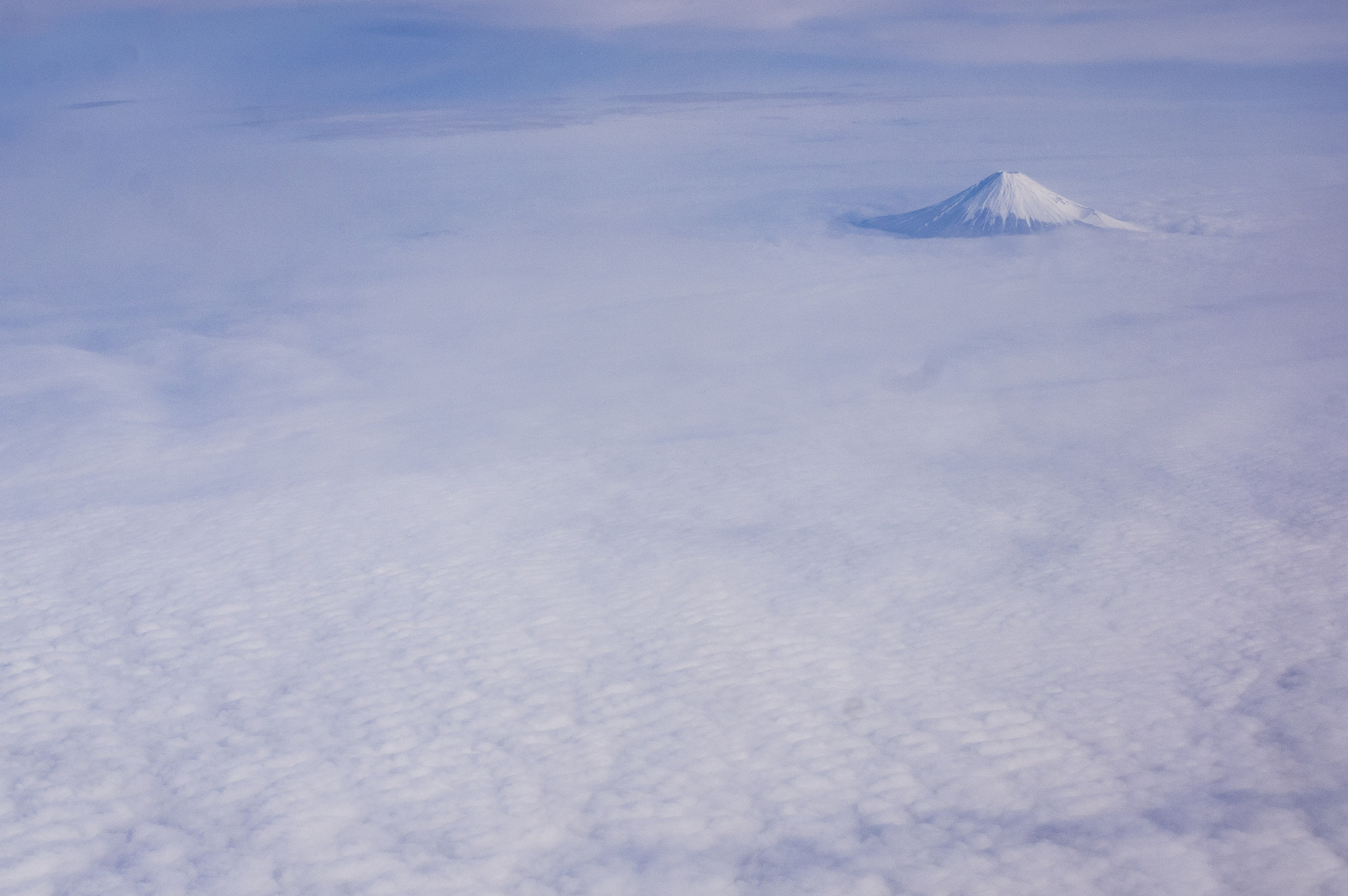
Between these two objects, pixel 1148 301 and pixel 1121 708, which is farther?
pixel 1148 301

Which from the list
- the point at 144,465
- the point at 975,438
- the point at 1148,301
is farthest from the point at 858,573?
the point at 1148,301

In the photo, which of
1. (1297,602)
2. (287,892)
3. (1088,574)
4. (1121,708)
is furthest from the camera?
(1088,574)

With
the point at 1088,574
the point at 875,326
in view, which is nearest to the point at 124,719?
the point at 1088,574

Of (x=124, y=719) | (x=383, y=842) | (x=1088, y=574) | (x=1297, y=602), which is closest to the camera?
(x=383, y=842)

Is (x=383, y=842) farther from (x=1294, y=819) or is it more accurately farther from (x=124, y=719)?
(x=1294, y=819)

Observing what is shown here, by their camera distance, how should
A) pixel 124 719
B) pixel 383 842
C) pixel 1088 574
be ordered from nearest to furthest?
pixel 383 842 < pixel 124 719 < pixel 1088 574

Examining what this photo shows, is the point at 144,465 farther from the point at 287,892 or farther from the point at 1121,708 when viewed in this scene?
the point at 1121,708
